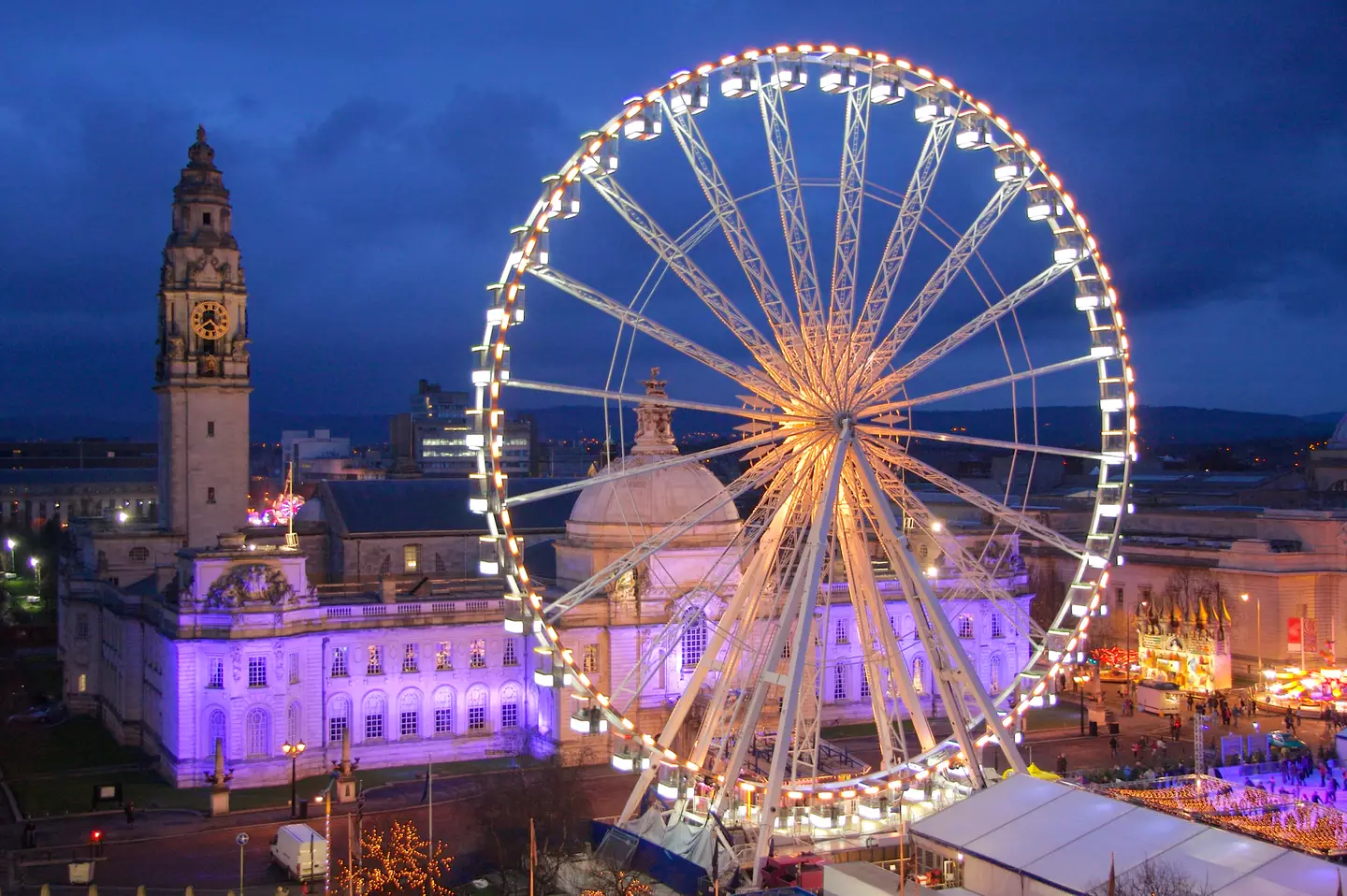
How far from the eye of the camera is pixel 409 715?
241 feet

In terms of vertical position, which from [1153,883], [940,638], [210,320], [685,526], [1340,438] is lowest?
[1153,883]

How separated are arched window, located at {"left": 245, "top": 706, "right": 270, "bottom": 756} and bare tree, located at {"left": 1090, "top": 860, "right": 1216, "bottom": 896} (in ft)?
137

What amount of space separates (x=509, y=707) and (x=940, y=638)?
31598 millimetres

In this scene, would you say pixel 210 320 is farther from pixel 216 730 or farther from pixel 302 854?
pixel 302 854

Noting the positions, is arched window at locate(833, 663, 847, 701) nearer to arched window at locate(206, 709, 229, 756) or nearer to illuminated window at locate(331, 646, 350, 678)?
illuminated window at locate(331, 646, 350, 678)

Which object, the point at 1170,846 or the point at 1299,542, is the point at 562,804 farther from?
the point at 1299,542

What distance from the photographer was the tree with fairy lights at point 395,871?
147 ft

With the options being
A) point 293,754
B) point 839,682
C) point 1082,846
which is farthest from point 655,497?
point 1082,846

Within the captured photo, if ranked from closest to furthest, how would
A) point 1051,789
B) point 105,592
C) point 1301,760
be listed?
point 1051,789 < point 1301,760 < point 105,592

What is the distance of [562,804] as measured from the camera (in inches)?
2131

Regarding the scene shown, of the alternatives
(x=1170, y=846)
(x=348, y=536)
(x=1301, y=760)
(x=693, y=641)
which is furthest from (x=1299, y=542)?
(x=1170, y=846)

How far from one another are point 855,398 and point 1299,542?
65990 mm

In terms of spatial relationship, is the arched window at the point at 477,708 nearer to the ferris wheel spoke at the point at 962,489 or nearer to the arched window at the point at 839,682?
the arched window at the point at 839,682

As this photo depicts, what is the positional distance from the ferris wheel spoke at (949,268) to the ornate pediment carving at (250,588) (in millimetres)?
33415
